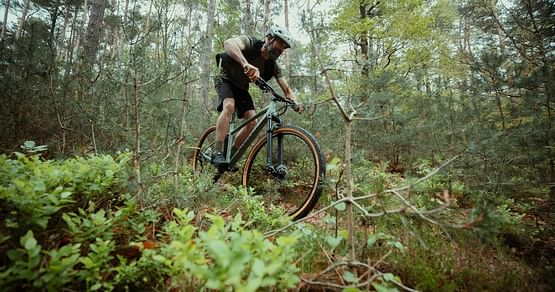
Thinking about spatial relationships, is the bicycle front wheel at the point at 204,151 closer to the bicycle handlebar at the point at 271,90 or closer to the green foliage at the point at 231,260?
the bicycle handlebar at the point at 271,90

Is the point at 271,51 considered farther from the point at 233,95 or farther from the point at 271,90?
the point at 233,95

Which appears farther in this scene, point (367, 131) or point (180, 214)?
point (367, 131)

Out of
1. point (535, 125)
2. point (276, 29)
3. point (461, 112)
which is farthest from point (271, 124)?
point (461, 112)

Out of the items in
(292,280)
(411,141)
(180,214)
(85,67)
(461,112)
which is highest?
(85,67)

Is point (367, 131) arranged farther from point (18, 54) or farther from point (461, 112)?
point (18, 54)

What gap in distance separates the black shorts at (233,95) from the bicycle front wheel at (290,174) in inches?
25.6

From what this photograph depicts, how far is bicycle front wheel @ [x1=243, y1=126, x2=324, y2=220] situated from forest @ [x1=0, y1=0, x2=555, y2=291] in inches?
9.2

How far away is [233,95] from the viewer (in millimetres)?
3811

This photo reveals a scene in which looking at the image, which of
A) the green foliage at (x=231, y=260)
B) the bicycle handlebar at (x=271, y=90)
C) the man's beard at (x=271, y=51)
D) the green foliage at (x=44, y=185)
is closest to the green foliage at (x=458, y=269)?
the green foliage at (x=231, y=260)

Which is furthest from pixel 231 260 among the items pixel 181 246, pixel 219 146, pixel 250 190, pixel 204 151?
pixel 204 151

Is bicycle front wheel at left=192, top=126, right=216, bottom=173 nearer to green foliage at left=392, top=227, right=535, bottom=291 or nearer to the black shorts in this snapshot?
the black shorts

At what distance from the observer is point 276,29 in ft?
11.3

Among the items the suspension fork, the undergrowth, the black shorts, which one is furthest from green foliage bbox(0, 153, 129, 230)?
the black shorts

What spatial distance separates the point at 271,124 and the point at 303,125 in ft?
9.91
